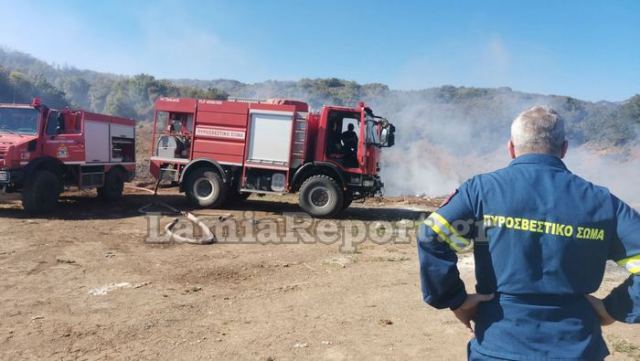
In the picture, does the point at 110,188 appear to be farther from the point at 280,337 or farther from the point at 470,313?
the point at 470,313

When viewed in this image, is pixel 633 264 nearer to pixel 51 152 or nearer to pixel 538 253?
pixel 538 253

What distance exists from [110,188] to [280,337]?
936 cm

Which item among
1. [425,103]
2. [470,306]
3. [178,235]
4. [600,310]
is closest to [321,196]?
[178,235]

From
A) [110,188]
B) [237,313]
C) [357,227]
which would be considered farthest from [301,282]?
[110,188]

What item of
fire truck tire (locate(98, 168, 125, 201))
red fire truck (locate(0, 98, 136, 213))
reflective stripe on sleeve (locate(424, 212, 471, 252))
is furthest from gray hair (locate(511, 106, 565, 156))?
fire truck tire (locate(98, 168, 125, 201))

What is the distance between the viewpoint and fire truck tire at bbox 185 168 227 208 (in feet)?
36.0

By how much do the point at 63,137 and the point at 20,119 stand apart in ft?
2.79

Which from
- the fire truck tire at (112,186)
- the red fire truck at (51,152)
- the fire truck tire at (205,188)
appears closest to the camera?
the red fire truck at (51,152)

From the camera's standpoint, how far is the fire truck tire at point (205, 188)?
11.0 m

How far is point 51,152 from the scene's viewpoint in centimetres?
999

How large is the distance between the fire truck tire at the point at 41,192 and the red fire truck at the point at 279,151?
248cm

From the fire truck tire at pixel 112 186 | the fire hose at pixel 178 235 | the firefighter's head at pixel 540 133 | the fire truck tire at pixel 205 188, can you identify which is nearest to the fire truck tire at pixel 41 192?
the fire hose at pixel 178 235

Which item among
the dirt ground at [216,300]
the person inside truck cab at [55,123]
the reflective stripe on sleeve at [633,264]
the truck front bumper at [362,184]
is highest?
the person inside truck cab at [55,123]

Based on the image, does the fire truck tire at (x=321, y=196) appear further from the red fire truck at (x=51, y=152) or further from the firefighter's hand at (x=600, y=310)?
A: the firefighter's hand at (x=600, y=310)
